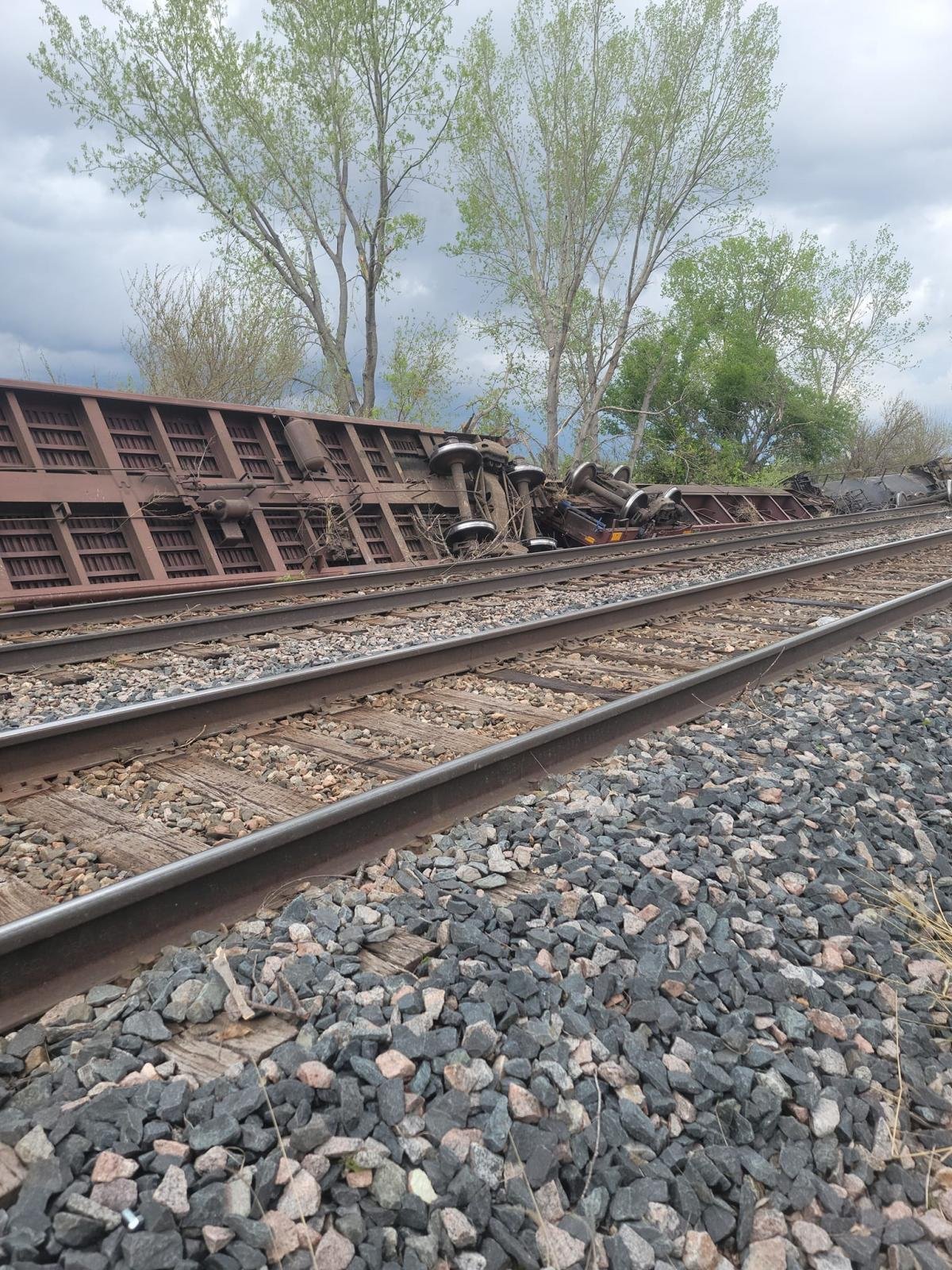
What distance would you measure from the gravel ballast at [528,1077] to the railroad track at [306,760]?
0.51 feet

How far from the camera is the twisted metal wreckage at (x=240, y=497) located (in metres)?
8.36

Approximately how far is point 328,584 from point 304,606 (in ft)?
4.87

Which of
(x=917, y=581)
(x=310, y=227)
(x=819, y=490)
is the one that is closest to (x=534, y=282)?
(x=310, y=227)

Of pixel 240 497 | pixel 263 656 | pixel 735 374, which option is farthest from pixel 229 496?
pixel 735 374

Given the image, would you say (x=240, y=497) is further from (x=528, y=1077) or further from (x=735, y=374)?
(x=735, y=374)

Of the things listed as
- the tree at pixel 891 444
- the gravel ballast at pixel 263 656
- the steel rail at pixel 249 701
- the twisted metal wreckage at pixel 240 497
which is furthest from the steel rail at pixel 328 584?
the tree at pixel 891 444

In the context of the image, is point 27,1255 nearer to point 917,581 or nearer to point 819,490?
point 917,581

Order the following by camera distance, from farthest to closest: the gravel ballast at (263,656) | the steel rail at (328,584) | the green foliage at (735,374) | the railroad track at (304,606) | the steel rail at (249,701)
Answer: the green foliage at (735,374), the steel rail at (328,584), the railroad track at (304,606), the gravel ballast at (263,656), the steel rail at (249,701)

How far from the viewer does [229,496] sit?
9.63m

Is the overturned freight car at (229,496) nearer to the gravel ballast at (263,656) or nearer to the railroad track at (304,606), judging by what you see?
the railroad track at (304,606)

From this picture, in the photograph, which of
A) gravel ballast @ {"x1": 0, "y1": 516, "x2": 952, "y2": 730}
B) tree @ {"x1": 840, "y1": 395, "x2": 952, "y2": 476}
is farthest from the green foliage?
gravel ballast @ {"x1": 0, "y1": 516, "x2": 952, "y2": 730}

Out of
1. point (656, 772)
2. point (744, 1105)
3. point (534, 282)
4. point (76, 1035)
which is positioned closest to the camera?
point (744, 1105)

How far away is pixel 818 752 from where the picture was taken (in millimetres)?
3797

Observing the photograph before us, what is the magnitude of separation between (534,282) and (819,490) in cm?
1139
